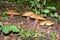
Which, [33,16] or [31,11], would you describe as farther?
[31,11]

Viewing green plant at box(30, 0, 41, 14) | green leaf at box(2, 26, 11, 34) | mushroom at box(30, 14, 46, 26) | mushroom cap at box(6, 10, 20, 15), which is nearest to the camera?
green leaf at box(2, 26, 11, 34)

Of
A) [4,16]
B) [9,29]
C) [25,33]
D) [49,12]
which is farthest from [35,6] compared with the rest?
[9,29]

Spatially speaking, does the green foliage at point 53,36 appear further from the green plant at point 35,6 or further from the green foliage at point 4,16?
the green foliage at point 4,16

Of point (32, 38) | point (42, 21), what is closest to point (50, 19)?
point (42, 21)

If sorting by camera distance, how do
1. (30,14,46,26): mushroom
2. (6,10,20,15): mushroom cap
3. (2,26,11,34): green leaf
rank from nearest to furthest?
(2,26,11,34): green leaf
(30,14,46,26): mushroom
(6,10,20,15): mushroom cap

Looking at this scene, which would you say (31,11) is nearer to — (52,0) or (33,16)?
(33,16)

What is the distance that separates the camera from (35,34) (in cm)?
470

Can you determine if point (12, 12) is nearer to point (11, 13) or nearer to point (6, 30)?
point (11, 13)

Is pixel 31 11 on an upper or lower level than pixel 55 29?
upper

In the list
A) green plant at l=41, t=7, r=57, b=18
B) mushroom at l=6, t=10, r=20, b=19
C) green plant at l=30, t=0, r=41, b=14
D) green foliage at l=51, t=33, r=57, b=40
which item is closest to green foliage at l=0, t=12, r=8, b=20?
mushroom at l=6, t=10, r=20, b=19

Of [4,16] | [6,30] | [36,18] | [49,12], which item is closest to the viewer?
[6,30]

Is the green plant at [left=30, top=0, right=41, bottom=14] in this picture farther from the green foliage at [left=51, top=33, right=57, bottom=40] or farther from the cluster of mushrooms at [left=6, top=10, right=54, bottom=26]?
the green foliage at [left=51, top=33, right=57, bottom=40]

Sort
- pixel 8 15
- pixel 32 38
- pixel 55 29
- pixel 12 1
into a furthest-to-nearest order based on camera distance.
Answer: pixel 12 1
pixel 8 15
pixel 55 29
pixel 32 38

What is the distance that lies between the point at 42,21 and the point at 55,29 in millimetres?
451
